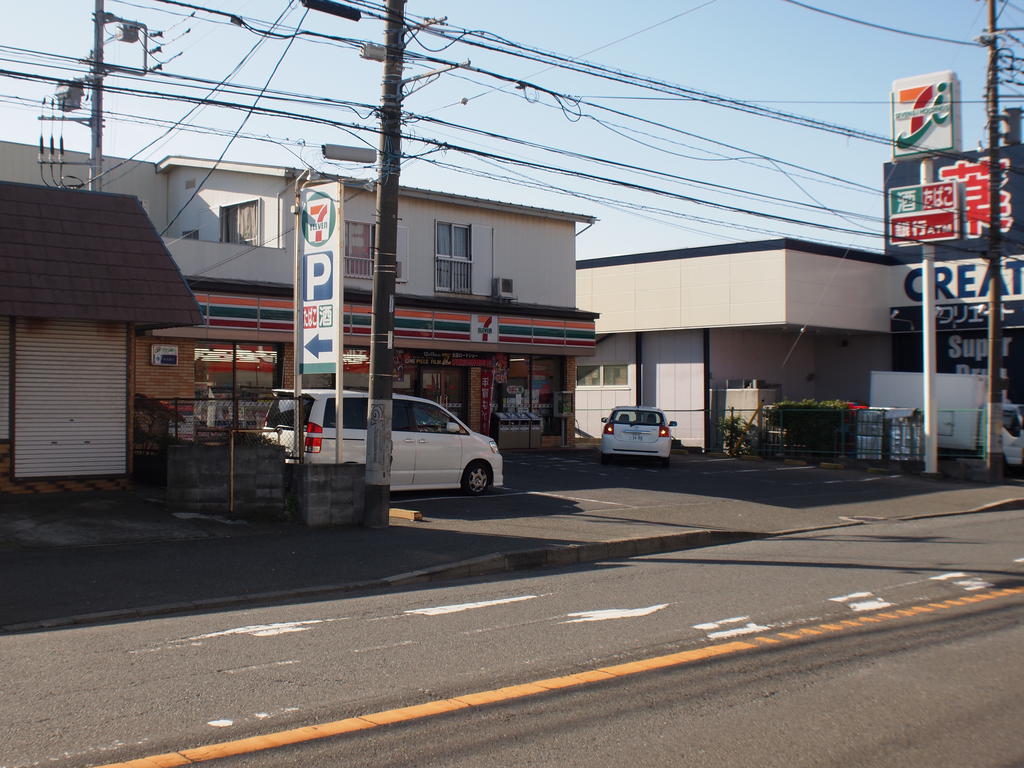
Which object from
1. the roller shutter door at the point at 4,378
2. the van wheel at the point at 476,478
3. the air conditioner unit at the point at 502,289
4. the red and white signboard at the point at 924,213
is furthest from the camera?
the air conditioner unit at the point at 502,289

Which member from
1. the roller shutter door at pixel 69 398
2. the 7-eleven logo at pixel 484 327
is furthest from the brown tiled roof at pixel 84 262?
the 7-eleven logo at pixel 484 327

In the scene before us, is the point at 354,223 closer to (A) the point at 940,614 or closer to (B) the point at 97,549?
(B) the point at 97,549

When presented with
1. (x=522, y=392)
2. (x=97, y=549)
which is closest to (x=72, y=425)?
(x=97, y=549)

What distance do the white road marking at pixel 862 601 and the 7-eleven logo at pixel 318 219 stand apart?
28.2 ft

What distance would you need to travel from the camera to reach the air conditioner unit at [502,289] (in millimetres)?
27078

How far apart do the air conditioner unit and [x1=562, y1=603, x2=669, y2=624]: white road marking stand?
1871cm

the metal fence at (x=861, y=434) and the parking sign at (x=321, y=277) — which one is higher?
the parking sign at (x=321, y=277)

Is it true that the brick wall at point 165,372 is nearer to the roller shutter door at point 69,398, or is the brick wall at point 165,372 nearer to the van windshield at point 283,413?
the roller shutter door at point 69,398

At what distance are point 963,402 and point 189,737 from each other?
27.6 m

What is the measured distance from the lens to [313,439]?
15109 millimetres

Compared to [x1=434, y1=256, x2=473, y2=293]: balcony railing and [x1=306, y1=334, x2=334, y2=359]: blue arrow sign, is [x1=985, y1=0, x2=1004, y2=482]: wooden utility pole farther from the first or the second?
[x1=306, y1=334, x2=334, y2=359]: blue arrow sign

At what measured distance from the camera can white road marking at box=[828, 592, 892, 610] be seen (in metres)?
9.02

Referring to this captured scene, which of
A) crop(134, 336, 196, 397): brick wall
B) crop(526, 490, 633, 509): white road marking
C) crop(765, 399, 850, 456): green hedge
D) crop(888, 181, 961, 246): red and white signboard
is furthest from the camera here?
crop(765, 399, 850, 456): green hedge

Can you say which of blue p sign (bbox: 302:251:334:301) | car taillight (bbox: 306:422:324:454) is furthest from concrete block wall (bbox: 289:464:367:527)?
blue p sign (bbox: 302:251:334:301)
